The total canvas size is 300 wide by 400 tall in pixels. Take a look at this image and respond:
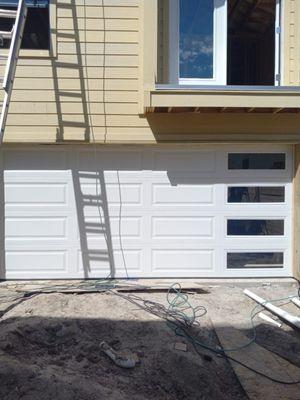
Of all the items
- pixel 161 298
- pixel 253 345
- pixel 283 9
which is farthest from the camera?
pixel 283 9

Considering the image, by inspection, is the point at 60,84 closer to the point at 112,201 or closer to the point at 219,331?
the point at 112,201

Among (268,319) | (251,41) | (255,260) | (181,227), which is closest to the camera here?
(268,319)

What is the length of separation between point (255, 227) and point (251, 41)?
532 cm

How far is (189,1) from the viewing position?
8047 mm

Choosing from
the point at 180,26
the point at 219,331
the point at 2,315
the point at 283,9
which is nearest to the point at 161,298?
the point at 219,331

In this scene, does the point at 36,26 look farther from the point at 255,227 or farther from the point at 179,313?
the point at 179,313

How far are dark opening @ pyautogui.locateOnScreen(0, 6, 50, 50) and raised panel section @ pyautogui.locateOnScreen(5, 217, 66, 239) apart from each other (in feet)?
9.46

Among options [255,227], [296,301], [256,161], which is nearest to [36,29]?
[256,161]

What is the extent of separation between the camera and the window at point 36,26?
803 centimetres

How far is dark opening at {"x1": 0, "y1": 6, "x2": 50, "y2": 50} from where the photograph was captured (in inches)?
316

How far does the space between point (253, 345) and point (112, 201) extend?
351cm

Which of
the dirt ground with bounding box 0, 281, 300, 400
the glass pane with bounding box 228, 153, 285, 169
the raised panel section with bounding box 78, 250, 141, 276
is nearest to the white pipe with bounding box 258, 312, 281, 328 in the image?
the dirt ground with bounding box 0, 281, 300, 400

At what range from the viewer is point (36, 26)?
26.4 ft

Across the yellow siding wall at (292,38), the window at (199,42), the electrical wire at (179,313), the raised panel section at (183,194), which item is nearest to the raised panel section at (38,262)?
the electrical wire at (179,313)
